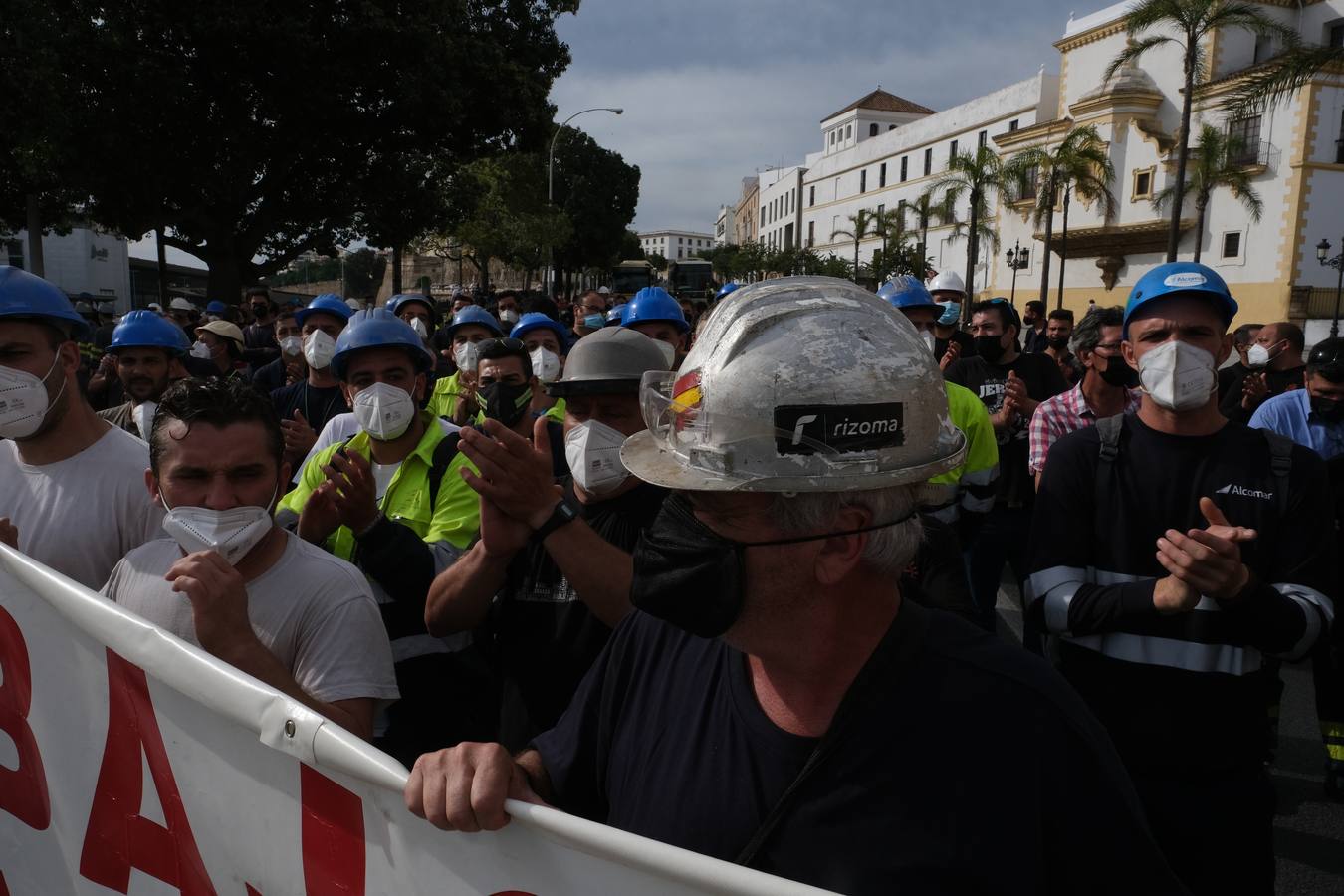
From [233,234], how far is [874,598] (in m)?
24.4

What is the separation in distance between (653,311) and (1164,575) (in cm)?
419

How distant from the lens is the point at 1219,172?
34.2 m

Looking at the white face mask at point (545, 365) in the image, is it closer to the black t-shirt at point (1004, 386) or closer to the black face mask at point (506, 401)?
the black face mask at point (506, 401)

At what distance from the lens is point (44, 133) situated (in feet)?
51.0

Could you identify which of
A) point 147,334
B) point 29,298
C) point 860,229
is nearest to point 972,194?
point 860,229

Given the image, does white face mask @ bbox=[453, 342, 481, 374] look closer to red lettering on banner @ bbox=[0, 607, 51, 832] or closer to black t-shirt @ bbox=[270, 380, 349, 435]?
black t-shirt @ bbox=[270, 380, 349, 435]

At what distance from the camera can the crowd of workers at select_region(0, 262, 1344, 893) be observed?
130cm

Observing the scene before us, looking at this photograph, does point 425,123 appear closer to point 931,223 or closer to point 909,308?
point 909,308

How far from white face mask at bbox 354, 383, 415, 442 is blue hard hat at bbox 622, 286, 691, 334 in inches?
118

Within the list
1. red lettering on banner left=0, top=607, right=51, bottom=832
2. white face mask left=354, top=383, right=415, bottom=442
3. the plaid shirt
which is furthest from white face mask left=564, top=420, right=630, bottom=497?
the plaid shirt

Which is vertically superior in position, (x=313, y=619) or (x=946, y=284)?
(x=946, y=284)

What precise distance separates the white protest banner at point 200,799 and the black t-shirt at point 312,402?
10.8ft

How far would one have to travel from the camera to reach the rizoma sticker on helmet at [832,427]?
Result: 1313mm

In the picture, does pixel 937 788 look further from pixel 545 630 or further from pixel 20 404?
pixel 20 404
